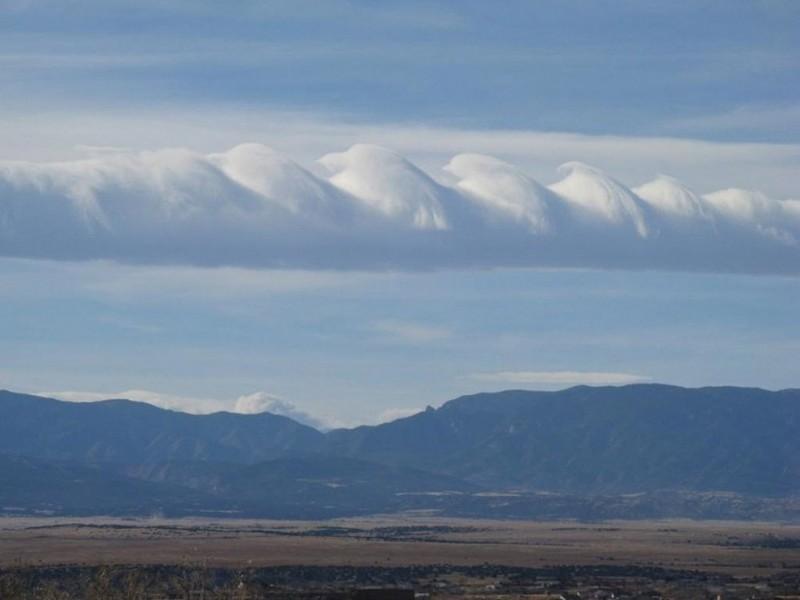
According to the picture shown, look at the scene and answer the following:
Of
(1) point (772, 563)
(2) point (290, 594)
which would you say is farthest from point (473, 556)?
(2) point (290, 594)

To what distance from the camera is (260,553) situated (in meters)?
182

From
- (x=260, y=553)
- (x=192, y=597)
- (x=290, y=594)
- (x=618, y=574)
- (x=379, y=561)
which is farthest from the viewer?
(x=260, y=553)

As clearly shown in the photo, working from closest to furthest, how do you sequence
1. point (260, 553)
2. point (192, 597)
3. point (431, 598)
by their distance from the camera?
point (192, 597) < point (431, 598) < point (260, 553)

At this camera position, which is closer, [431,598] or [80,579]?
[431,598]

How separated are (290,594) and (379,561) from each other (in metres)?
68.3

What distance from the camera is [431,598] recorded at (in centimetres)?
11150

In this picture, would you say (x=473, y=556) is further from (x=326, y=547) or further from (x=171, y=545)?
(x=171, y=545)

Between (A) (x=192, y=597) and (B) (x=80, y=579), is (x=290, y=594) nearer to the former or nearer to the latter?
(A) (x=192, y=597)

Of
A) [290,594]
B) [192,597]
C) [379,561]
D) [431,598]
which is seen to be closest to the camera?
[192,597]

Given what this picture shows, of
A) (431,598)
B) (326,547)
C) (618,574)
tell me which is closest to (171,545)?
(326,547)

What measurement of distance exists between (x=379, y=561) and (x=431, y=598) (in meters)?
56.9

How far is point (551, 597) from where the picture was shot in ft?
373

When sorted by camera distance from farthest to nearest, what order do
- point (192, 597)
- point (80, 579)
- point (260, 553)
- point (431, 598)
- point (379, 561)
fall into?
point (260, 553)
point (379, 561)
point (80, 579)
point (431, 598)
point (192, 597)

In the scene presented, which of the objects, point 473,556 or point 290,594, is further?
point 473,556
